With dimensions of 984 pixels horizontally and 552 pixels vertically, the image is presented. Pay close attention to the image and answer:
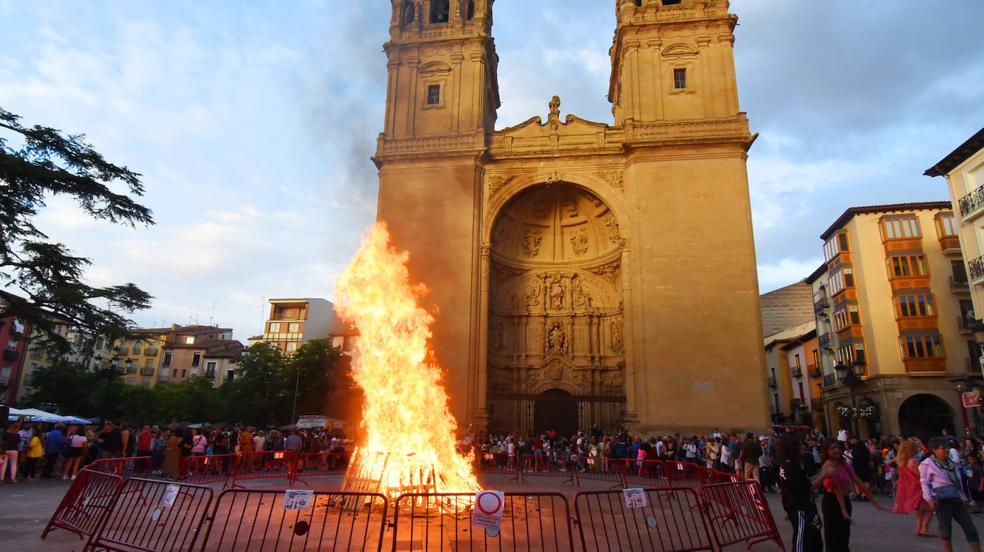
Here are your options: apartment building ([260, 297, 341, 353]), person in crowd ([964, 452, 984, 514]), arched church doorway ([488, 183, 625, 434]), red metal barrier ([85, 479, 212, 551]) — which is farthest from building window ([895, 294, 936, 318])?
apartment building ([260, 297, 341, 353])

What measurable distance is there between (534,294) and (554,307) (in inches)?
41.6

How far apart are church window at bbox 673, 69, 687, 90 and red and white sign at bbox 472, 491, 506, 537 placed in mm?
22250

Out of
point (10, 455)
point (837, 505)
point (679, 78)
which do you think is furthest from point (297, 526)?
point (679, 78)

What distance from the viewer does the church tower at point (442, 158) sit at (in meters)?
22.1

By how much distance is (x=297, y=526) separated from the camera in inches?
A: 226

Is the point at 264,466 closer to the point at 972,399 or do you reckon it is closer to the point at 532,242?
the point at 532,242

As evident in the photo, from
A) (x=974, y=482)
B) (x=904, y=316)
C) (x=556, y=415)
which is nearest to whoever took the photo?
(x=974, y=482)

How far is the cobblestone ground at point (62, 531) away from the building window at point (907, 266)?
22450mm

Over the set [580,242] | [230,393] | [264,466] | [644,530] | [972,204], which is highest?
[972,204]

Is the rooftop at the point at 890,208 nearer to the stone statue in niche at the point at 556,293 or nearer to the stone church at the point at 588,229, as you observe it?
the stone church at the point at 588,229

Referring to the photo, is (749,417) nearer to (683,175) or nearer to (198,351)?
(683,175)

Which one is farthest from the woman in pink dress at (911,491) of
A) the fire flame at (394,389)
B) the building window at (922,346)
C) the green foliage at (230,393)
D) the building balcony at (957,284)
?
the green foliage at (230,393)

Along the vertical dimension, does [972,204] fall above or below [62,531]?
above

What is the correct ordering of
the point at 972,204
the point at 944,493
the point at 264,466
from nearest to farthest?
the point at 944,493 → the point at 264,466 → the point at 972,204
